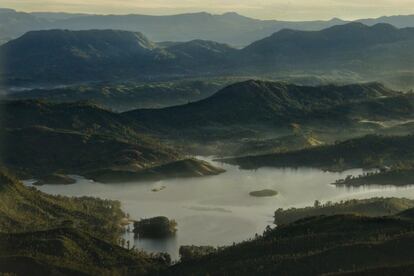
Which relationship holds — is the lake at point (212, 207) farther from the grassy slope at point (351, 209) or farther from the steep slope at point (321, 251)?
the steep slope at point (321, 251)

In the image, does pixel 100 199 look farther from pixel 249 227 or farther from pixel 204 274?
pixel 204 274

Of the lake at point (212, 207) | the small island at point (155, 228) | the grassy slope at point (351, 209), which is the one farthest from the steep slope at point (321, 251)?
the grassy slope at point (351, 209)

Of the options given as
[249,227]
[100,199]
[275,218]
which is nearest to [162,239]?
[249,227]

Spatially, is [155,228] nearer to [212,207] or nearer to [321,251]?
[212,207]

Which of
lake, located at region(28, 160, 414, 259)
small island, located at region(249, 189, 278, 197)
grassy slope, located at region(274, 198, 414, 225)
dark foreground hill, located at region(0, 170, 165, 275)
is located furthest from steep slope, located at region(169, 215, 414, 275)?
small island, located at region(249, 189, 278, 197)

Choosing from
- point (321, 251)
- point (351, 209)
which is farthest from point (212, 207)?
point (321, 251)

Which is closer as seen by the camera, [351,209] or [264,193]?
[351,209]
